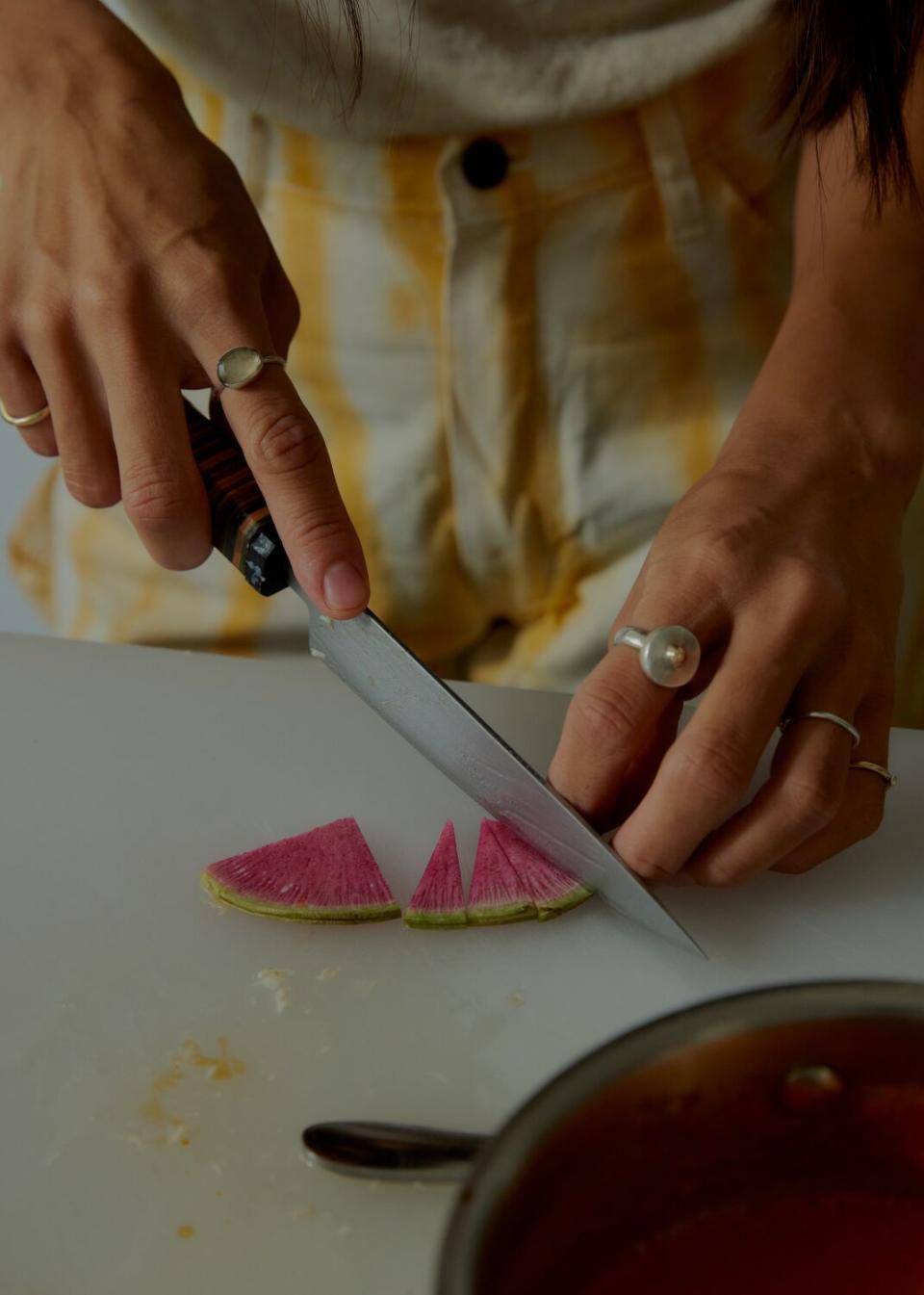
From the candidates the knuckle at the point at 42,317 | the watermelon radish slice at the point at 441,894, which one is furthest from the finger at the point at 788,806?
the knuckle at the point at 42,317

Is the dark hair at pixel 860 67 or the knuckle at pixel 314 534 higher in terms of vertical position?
the dark hair at pixel 860 67

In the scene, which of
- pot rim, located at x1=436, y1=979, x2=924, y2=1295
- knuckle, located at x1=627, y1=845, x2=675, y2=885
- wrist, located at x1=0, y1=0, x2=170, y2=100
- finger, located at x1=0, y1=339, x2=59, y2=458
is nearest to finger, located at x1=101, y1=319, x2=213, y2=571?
finger, located at x1=0, y1=339, x2=59, y2=458

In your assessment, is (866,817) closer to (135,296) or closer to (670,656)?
(670,656)

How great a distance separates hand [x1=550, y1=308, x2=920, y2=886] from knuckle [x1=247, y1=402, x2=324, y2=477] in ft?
0.65

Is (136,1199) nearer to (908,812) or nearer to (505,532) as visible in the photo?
(908,812)

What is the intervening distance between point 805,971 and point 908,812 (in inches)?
6.3

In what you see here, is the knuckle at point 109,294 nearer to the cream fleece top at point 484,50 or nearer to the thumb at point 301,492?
the thumb at point 301,492

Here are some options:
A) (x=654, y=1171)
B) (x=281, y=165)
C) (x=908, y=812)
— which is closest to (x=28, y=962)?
(x=654, y=1171)

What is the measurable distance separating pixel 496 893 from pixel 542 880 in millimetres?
27

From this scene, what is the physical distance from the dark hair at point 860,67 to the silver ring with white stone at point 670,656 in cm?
28

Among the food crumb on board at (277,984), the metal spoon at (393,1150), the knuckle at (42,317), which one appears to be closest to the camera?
the metal spoon at (393,1150)

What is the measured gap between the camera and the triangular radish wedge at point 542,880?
0.75 m

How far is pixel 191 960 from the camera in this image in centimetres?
72

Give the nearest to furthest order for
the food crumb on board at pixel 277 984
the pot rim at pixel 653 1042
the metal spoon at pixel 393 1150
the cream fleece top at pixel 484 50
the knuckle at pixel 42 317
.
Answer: the pot rim at pixel 653 1042
the metal spoon at pixel 393 1150
the food crumb on board at pixel 277 984
the knuckle at pixel 42 317
the cream fleece top at pixel 484 50
